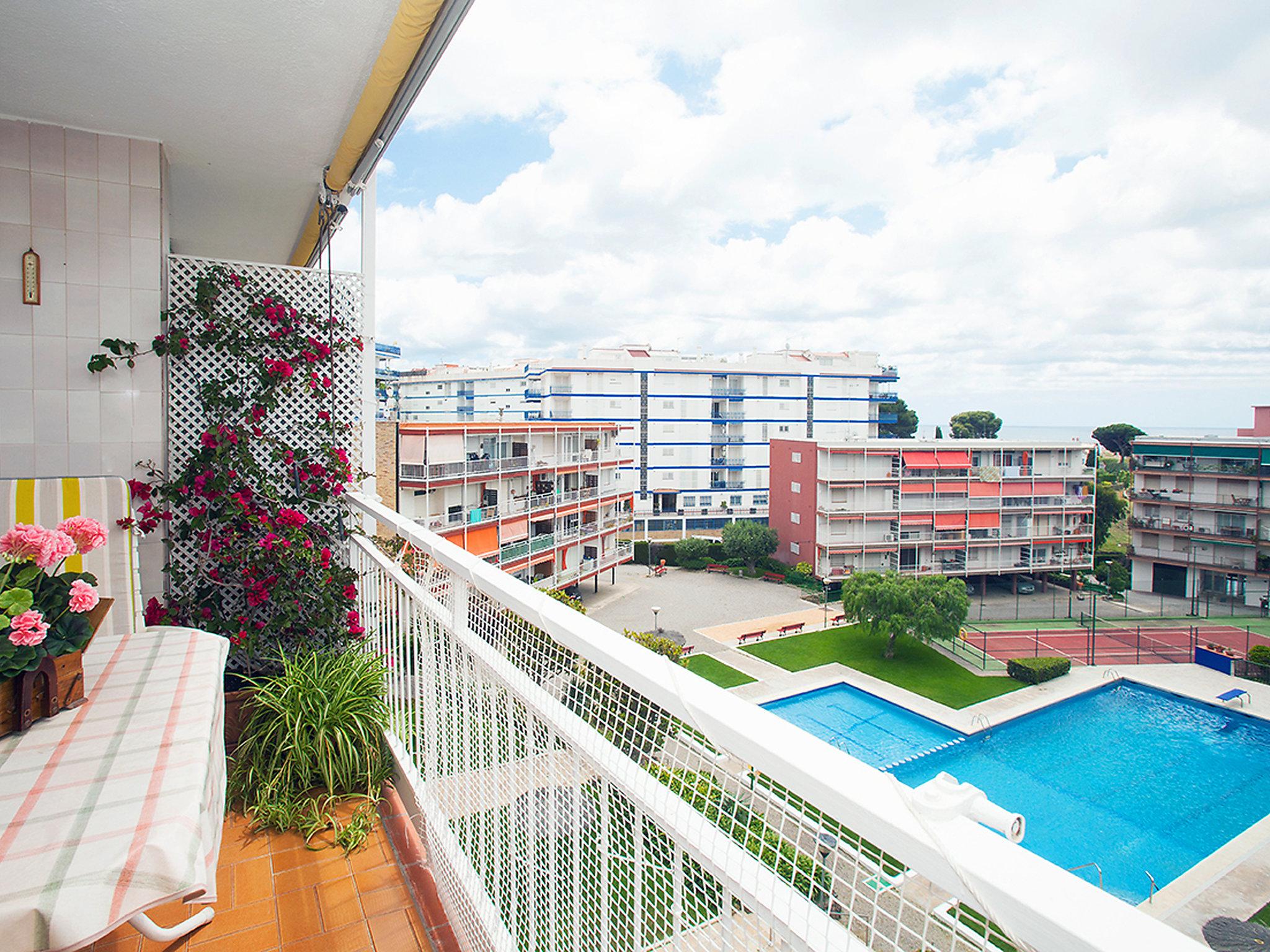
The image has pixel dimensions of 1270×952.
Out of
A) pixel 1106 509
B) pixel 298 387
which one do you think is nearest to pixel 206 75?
pixel 298 387

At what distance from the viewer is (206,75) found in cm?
247

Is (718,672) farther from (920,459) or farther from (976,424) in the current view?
(976,424)

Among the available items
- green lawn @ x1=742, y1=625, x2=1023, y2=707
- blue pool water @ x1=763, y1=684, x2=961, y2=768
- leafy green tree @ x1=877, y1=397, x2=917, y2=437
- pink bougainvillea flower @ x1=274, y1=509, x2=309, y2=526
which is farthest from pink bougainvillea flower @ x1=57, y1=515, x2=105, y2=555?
leafy green tree @ x1=877, y1=397, x2=917, y2=437

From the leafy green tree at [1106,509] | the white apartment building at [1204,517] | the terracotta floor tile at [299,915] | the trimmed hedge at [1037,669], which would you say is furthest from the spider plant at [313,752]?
the leafy green tree at [1106,509]

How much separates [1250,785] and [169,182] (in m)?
18.5

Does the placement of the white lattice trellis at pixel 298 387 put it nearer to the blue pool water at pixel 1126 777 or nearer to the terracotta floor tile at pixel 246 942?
the terracotta floor tile at pixel 246 942

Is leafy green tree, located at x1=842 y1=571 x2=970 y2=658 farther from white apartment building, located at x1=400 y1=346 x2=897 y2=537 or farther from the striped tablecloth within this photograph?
the striped tablecloth

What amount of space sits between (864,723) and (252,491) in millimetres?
12986

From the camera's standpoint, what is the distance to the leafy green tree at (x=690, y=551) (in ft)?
87.2

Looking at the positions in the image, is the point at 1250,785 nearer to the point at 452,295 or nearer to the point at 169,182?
the point at 169,182

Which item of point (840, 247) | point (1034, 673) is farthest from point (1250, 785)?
point (840, 247)

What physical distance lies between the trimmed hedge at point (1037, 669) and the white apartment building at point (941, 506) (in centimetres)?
734

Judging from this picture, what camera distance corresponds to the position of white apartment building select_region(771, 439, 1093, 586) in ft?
77.0

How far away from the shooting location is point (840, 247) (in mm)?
82875
